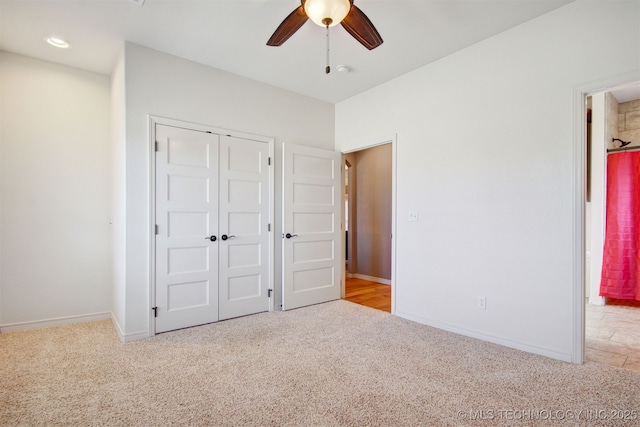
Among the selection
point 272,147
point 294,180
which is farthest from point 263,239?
point 272,147

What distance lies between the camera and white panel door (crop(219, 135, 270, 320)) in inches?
136

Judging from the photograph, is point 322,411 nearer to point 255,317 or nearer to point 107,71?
point 255,317

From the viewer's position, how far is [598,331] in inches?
122

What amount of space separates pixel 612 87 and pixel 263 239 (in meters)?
3.47

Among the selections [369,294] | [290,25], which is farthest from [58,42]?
[369,294]

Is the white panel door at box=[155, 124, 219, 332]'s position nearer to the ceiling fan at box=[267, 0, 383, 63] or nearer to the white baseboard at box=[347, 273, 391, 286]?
the ceiling fan at box=[267, 0, 383, 63]

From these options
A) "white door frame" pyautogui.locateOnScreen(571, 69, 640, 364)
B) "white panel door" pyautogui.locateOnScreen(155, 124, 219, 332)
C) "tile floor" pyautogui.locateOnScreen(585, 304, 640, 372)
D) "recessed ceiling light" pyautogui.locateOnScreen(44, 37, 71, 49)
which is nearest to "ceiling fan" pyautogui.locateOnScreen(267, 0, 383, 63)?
"white panel door" pyautogui.locateOnScreen(155, 124, 219, 332)

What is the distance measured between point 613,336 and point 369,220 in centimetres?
360

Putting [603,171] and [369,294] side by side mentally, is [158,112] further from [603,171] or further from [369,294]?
→ [603,171]

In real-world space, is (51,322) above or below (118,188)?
below

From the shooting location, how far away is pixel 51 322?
3293mm

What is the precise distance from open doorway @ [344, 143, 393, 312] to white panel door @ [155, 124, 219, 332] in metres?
2.49

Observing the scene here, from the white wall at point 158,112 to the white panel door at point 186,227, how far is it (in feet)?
0.41

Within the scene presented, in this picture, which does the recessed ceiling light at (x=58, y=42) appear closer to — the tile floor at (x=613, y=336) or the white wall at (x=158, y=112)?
the white wall at (x=158, y=112)
